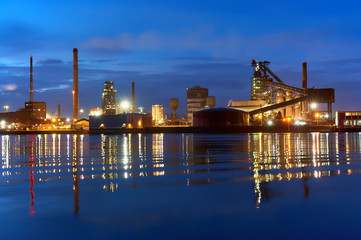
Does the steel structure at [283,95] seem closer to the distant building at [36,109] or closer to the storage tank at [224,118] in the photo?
the storage tank at [224,118]

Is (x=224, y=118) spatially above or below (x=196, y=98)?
below

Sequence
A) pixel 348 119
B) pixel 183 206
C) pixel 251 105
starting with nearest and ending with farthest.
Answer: pixel 183 206 → pixel 348 119 → pixel 251 105

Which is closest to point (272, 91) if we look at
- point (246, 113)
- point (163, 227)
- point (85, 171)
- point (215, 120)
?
point (246, 113)

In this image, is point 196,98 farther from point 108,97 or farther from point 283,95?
point 283,95

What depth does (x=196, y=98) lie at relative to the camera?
177m

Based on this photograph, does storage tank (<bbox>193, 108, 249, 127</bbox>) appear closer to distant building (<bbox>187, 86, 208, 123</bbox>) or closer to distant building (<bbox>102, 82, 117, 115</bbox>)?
distant building (<bbox>102, 82, 117, 115</bbox>)

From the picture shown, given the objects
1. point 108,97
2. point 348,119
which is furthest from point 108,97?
point 348,119

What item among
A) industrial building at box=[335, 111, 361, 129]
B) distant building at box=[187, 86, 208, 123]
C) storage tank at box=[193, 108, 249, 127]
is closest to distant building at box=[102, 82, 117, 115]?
distant building at box=[187, 86, 208, 123]

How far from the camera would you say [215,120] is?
8800cm

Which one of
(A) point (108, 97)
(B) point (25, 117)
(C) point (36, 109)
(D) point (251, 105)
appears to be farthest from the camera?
(C) point (36, 109)

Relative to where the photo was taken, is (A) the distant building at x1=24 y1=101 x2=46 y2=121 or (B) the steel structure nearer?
(B) the steel structure

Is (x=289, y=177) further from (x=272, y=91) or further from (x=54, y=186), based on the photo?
(x=272, y=91)

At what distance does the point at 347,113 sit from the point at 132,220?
10179 cm

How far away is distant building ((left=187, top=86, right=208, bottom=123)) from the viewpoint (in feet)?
571
